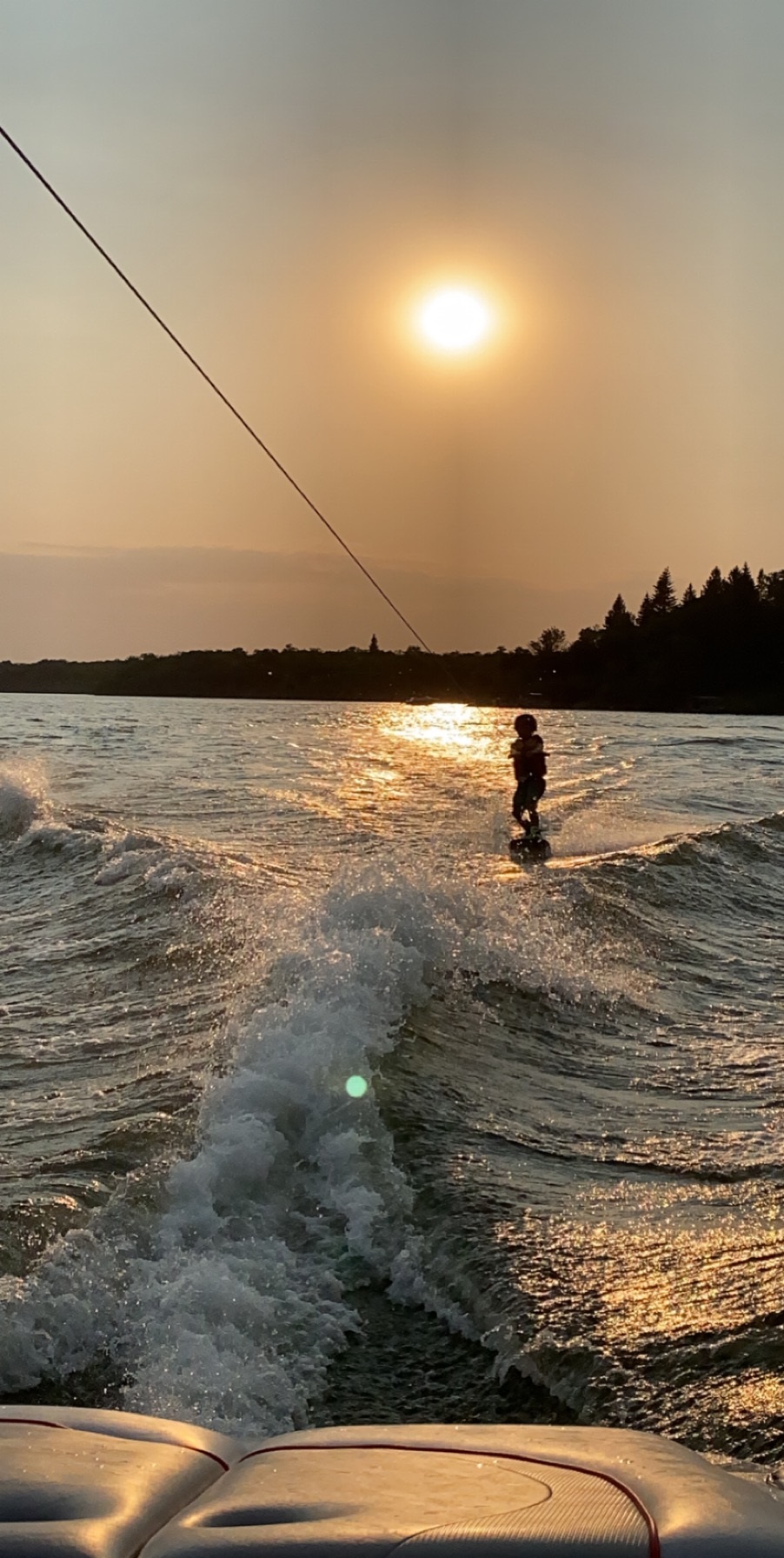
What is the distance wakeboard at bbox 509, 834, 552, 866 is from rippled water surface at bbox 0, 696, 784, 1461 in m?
1.28

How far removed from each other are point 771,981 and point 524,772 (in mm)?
7629

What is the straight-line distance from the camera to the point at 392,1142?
6320mm

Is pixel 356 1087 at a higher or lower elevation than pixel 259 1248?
higher

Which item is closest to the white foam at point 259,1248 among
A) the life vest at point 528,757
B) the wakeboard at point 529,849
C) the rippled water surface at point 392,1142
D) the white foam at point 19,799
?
the rippled water surface at point 392,1142

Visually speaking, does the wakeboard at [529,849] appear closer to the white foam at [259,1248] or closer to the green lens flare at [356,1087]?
the white foam at [259,1248]

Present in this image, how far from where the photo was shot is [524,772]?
59.5ft

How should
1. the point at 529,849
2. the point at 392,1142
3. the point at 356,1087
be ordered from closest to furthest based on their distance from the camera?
1. the point at 392,1142
2. the point at 356,1087
3. the point at 529,849

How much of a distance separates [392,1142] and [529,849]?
11.1 metres

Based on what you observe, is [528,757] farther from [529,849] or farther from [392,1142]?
[392,1142]

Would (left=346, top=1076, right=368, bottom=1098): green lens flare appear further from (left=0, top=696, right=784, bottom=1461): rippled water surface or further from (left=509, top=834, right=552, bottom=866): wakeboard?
(left=509, top=834, right=552, bottom=866): wakeboard

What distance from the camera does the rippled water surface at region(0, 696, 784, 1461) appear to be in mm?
4277

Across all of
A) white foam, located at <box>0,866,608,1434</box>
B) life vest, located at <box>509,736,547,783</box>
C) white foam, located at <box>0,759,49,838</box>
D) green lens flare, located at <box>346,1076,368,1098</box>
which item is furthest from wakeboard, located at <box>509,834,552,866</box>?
green lens flare, located at <box>346,1076,368,1098</box>

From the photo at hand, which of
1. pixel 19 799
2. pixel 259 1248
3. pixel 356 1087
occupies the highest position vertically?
pixel 19 799

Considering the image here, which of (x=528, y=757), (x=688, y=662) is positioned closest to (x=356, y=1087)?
(x=528, y=757)
